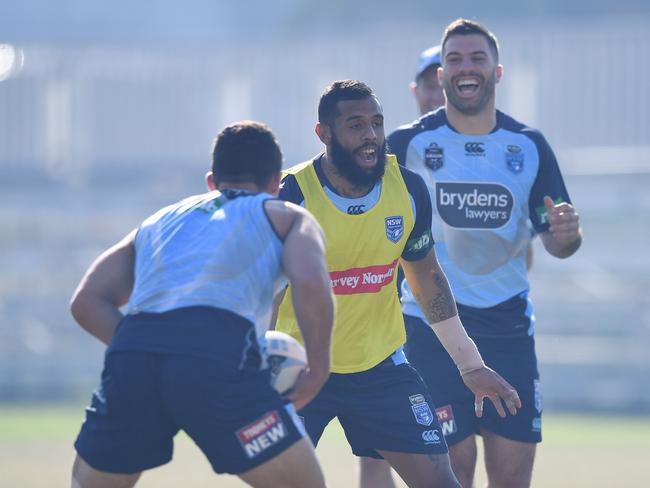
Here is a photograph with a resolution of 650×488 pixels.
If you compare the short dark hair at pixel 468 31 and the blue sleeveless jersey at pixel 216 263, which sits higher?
the short dark hair at pixel 468 31

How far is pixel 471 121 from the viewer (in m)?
8.38

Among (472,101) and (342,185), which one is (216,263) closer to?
(342,185)

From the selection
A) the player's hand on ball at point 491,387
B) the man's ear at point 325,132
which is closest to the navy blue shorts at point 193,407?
the man's ear at point 325,132

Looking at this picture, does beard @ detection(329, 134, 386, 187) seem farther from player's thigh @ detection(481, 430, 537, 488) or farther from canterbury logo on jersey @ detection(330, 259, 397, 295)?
player's thigh @ detection(481, 430, 537, 488)

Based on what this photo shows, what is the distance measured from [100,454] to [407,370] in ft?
6.58

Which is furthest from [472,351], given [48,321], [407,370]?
[48,321]

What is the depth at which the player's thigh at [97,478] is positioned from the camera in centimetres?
581

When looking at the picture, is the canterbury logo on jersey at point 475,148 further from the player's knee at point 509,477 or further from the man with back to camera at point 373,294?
the player's knee at point 509,477

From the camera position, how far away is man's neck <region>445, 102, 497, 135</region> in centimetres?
836

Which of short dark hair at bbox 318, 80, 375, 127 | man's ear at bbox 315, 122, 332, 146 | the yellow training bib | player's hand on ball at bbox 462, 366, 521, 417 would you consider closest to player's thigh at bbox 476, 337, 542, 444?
player's hand on ball at bbox 462, 366, 521, 417

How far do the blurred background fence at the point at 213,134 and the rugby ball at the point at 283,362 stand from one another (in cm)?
1643

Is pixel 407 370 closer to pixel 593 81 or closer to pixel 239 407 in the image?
pixel 239 407

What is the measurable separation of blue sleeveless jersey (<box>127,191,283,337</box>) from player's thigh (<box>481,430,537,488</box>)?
2660 mm

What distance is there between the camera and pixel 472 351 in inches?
289
